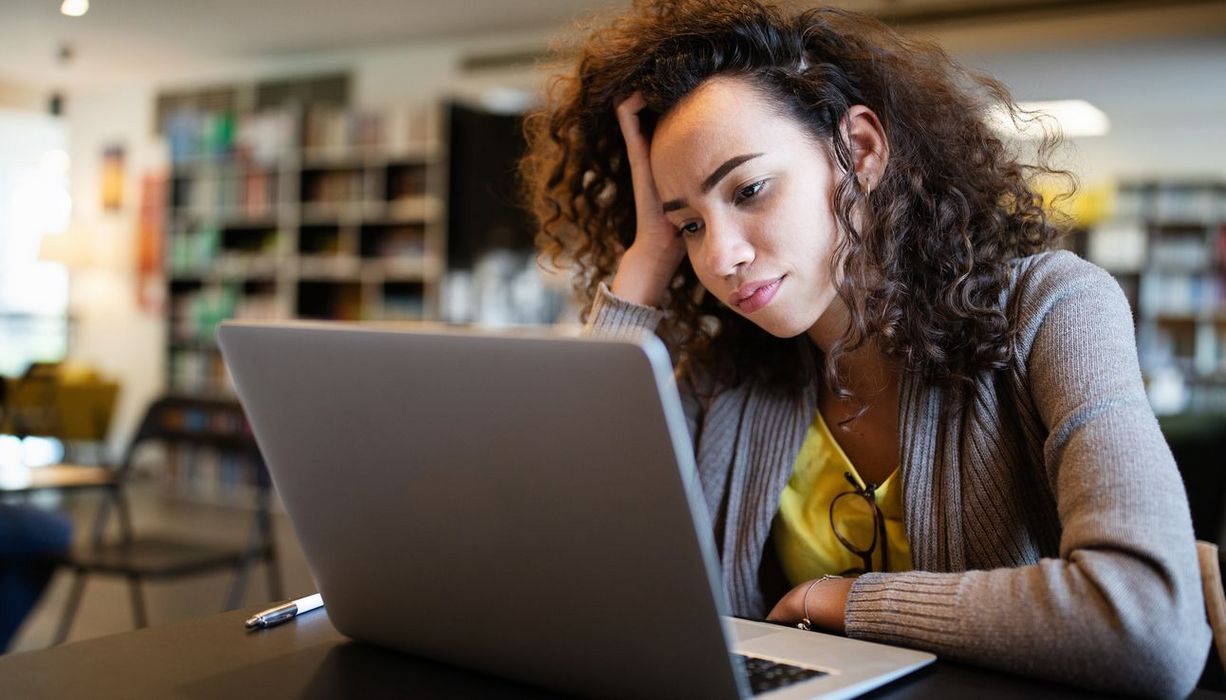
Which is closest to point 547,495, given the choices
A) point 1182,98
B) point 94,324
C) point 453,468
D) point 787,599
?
point 453,468

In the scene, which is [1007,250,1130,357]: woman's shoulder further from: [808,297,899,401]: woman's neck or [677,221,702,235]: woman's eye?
[677,221,702,235]: woman's eye

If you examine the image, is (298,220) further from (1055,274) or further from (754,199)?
(1055,274)

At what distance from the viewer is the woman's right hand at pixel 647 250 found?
140cm

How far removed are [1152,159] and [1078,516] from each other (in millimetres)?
9778

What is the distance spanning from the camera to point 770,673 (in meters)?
0.80

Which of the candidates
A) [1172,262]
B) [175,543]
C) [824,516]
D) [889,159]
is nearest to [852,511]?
[824,516]

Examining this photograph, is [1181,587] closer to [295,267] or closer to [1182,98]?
[295,267]

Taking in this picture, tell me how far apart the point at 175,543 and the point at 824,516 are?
8.15 feet

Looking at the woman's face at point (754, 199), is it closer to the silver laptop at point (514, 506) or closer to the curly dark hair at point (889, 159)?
the curly dark hair at point (889, 159)

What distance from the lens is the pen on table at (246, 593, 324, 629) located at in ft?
3.26

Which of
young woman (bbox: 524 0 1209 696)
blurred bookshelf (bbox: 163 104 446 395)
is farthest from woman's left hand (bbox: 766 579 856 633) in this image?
blurred bookshelf (bbox: 163 104 446 395)

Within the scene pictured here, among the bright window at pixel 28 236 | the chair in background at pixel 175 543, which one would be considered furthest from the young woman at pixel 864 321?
the bright window at pixel 28 236

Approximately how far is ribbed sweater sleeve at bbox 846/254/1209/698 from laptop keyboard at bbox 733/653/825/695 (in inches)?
5.6

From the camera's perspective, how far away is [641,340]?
604mm
